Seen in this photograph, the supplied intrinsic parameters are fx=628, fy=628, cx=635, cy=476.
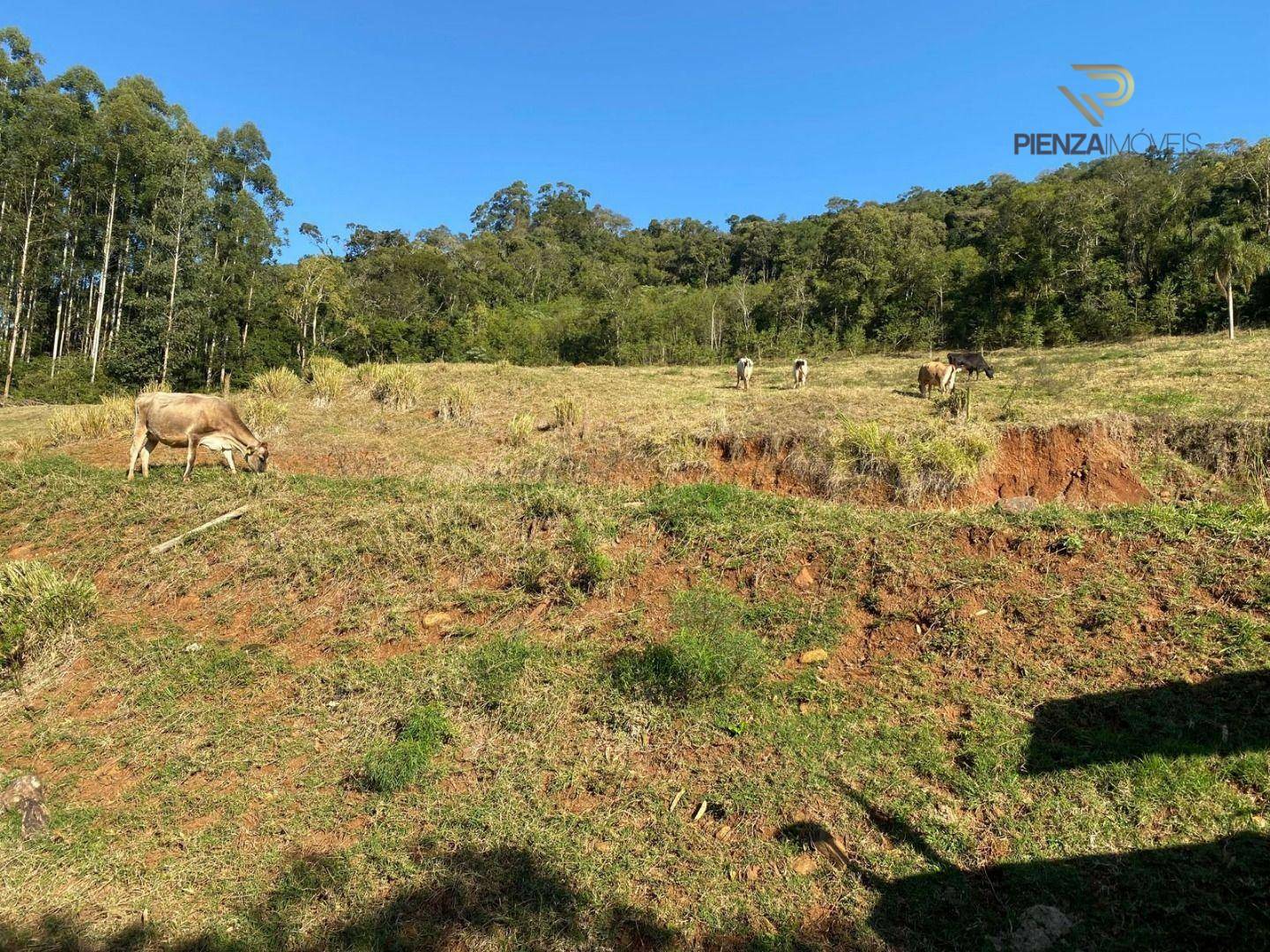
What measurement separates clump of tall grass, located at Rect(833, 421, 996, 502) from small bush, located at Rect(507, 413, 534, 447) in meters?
5.47

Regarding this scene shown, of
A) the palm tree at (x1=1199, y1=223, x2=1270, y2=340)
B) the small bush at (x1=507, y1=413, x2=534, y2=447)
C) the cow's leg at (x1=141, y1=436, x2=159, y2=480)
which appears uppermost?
the palm tree at (x1=1199, y1=223, x2=1270, y2=340)

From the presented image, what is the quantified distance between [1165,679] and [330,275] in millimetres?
33636

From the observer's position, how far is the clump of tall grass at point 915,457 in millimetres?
7918

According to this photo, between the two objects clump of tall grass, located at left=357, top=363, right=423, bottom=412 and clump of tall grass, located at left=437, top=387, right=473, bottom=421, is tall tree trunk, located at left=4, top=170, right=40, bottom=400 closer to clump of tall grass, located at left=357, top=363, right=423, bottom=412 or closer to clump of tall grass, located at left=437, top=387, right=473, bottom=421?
clump of tall grass, located at left=357, top=363, right=423, bottom=412

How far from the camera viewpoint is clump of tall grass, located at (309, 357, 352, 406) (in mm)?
15266

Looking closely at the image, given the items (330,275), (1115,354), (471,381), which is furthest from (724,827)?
(330,275)

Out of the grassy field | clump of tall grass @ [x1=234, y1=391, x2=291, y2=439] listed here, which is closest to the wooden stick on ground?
the grassy field

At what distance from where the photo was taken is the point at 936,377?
555 inches

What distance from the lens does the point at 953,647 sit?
14.4ft

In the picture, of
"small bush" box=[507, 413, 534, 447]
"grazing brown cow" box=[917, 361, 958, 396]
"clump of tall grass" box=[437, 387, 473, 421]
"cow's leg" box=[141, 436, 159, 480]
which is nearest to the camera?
"cow's leg" box=[141, 436, 159, 480]

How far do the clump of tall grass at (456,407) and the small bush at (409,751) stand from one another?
32.5 ft

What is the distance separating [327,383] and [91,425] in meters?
4.60

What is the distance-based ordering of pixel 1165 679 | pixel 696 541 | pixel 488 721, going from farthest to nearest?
pixel 696 541, pixel 488 721, pixel 1165 679

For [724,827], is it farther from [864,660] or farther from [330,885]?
[330,885]
